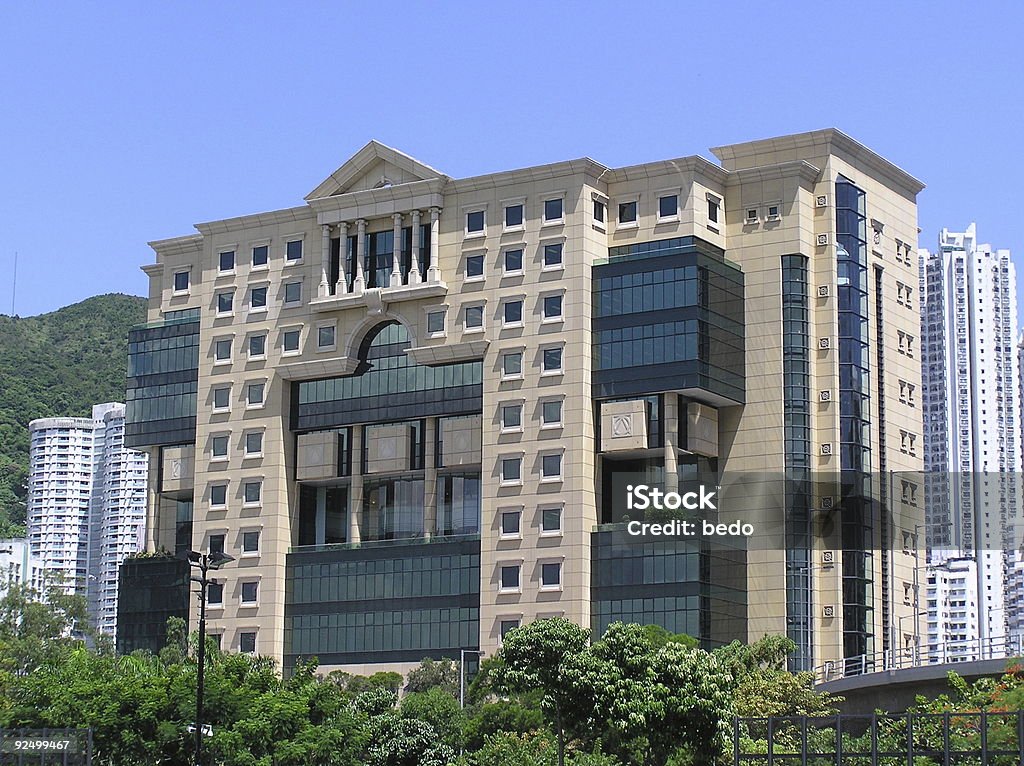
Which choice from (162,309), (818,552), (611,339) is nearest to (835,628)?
(818,552)

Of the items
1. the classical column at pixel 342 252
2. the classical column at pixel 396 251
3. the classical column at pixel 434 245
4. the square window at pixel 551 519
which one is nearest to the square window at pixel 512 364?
the classical column at pixel 434 245

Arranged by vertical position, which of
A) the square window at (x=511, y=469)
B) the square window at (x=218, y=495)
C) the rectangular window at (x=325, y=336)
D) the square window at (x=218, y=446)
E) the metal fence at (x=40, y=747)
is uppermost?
the rectangular window at (x=325, y=336)

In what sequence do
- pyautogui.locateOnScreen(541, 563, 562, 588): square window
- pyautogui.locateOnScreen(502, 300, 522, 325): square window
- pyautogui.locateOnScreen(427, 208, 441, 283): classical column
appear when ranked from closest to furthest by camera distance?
pyautogui.locateOnScreen(541, 563, 562, 588): square window, pyautogui.locateOnScreen(502, 300, 522, 325): square window, pyautogui.locateOnScreen(427, 208, 441, 283): classical column

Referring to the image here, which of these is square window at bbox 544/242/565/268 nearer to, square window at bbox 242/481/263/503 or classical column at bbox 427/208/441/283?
classical column at bbox 427/208/441/283

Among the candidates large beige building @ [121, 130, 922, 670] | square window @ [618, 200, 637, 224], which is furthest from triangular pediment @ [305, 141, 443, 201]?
square window @ [618, 200, 637, 224]

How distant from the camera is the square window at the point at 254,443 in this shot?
116 metres

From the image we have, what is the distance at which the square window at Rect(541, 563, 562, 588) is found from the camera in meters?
105

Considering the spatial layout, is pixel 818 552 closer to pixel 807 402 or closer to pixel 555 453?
pixel 807 402

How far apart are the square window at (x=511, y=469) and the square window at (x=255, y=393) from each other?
17.6 metres

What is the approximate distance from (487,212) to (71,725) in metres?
50.4

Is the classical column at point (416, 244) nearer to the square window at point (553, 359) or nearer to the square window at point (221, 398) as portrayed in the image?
the square window at point (553, 359)

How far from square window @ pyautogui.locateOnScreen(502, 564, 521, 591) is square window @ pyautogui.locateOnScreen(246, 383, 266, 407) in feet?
66.4

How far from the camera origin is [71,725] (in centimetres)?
6750

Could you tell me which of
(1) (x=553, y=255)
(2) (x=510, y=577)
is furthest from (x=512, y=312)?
(2) (x=510, y=577)
